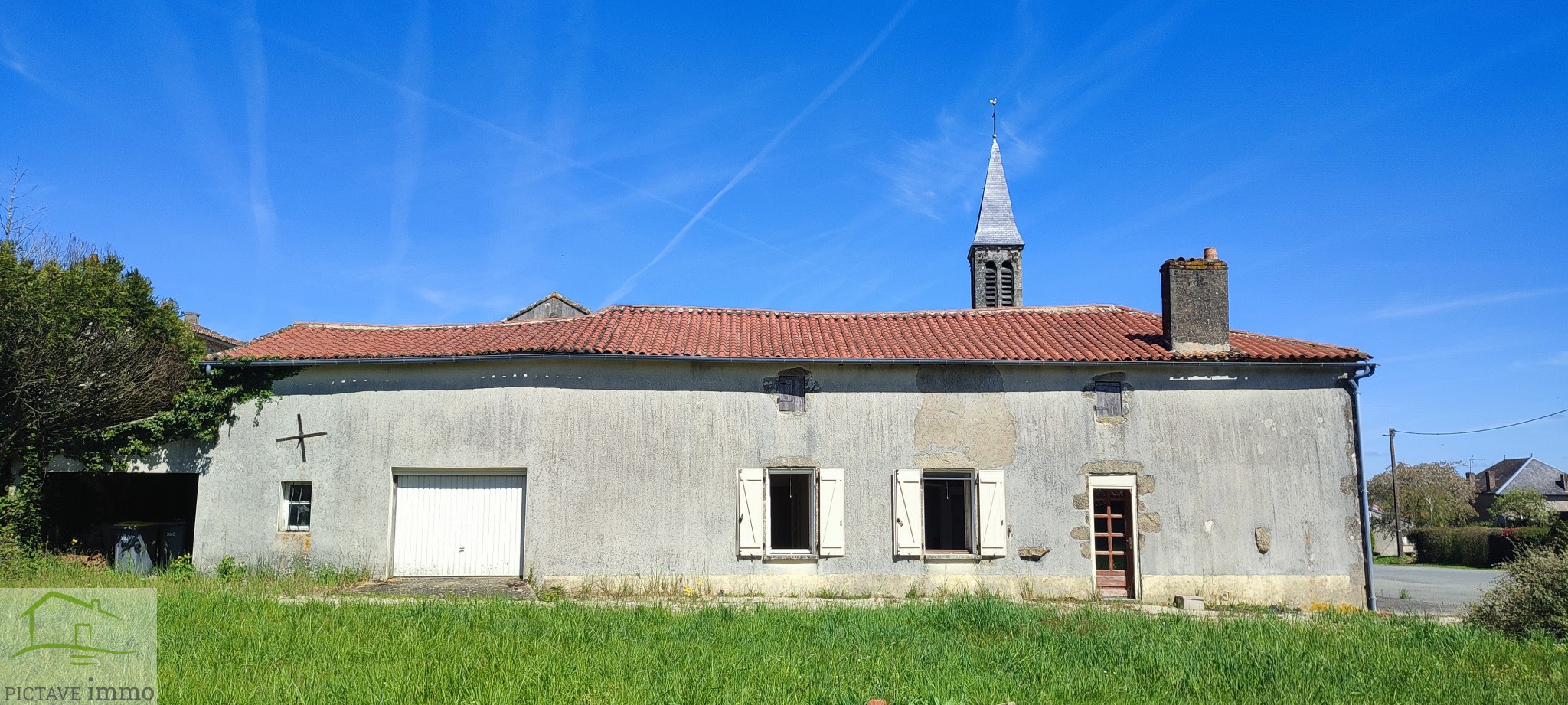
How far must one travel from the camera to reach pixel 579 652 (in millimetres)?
7039

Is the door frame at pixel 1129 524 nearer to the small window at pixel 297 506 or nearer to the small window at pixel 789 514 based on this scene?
the small window at pixel 789 514

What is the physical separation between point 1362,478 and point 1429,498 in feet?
105

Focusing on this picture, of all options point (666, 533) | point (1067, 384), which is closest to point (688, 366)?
point (666, 533)

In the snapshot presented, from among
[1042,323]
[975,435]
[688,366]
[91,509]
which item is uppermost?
[1042,323]

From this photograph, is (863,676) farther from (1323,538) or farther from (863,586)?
(1323,538)

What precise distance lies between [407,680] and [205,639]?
93.9 inches

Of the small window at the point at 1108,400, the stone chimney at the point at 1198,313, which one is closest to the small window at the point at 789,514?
the small window at the point at 1108,400

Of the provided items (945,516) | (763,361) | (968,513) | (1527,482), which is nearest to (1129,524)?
(968,513)

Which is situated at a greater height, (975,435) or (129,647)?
(975,435)

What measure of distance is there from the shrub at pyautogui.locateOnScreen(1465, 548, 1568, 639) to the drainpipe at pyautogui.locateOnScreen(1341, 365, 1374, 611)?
3191mm

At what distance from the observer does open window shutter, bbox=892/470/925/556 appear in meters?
12.7

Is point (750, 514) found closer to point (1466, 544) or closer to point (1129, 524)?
point (1129, 524)

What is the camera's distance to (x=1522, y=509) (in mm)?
33250

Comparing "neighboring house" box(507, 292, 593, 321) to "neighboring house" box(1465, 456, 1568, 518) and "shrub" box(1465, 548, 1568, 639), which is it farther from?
"neighboring house" box(1465, 456, 1568, 518)
